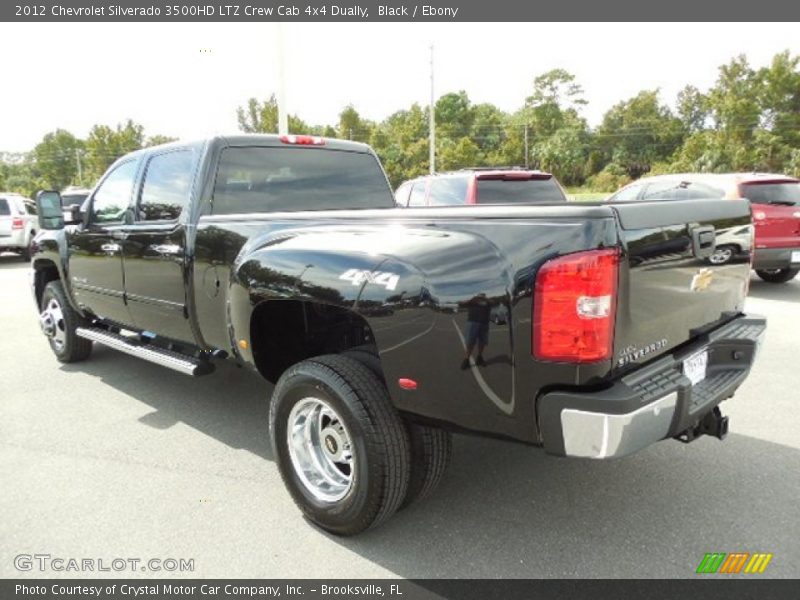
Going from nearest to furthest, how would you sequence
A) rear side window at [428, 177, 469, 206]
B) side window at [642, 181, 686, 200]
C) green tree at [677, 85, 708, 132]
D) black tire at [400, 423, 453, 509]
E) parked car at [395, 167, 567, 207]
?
black tire at [400, 423, 453, 509] < parked car at [395, 167, 567, 207] < rear side window at [428, 177, 469, 206] < side window at [642, 181, 686, 200] < green tree at [677, 85, 708, 132]

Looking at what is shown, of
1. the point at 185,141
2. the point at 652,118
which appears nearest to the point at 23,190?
the point at 652,118

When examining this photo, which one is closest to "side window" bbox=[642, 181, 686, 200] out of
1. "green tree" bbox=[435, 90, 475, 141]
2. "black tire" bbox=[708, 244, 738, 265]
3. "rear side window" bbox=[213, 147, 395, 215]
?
"rear side window" bbox=[213, 147, 395, 215]

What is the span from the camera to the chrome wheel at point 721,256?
8.63 ft

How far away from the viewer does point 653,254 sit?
2160mm

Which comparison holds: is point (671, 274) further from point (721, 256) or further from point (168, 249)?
point (168, 249)

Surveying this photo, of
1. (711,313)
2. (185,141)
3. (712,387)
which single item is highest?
(185,141)

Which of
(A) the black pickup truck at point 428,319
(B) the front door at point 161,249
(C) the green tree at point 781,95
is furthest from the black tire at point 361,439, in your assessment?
(C) the green tree at point 781,95

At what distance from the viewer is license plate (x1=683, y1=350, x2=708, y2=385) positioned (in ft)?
7.93

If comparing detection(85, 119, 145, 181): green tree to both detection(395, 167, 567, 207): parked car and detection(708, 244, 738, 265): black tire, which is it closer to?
detection(395, 167, 567, 207): parked car

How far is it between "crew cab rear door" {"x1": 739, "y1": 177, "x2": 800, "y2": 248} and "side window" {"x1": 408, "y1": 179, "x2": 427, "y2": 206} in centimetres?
454

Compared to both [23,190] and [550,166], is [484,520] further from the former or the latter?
[23,190]

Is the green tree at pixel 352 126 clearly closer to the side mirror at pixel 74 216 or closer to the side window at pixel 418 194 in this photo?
the side window at pixel 418 194

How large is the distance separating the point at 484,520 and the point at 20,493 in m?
2.53

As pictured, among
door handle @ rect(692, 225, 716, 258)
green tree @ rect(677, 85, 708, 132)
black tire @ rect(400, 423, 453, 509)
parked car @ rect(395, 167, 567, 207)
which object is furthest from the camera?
green tree @ rect(677, 85, 708, 132)
